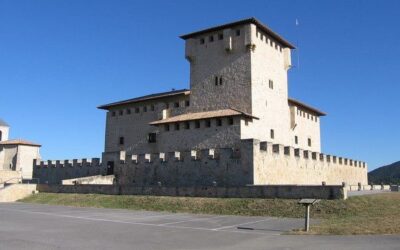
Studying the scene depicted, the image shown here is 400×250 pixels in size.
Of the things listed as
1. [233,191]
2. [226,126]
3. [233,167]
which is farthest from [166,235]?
[226,126]

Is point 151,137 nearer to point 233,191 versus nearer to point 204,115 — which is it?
point 204,115

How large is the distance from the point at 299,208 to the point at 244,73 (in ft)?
60.2

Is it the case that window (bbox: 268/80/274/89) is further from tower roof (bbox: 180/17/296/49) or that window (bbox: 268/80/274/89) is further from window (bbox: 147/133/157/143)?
window (bbox: 147/133/157/143)

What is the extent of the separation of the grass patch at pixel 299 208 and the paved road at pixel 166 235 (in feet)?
4.19

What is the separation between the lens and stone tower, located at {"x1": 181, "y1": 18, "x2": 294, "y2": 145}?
119 ft

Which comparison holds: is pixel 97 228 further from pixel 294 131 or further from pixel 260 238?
pixel 294 131

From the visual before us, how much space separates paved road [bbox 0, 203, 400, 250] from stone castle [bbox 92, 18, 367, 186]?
8.96 meters

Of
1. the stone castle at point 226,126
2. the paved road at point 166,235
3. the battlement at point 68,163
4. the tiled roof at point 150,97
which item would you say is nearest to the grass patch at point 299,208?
the paved road at point 166,235

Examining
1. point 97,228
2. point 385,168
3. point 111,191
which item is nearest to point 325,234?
point 97,228

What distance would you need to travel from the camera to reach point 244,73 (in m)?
36.6

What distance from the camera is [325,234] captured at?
13734 millimetres

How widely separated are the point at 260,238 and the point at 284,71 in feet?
99.5

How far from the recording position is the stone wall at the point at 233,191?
2141 cm

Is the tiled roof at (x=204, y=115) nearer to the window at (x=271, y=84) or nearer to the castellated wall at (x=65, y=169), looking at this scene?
the window at (x=271, y=84)
